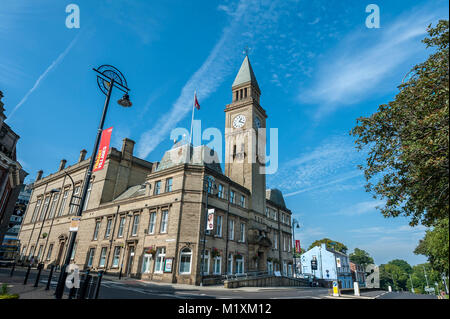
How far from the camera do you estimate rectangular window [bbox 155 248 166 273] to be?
2708 centimetres

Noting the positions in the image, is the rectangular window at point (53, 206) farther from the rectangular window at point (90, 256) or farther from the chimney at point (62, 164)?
the rectangular window at point (90, 256)

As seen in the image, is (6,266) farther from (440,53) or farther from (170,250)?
(440,53)

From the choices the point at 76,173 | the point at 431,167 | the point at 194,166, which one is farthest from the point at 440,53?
the point at 76,173

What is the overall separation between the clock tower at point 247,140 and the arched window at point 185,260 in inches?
514

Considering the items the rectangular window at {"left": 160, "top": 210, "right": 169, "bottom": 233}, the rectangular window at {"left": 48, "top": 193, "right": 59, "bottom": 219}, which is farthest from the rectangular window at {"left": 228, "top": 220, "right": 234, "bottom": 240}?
the rectangular window at {"left": 48, "top": 193, "right": 59, "bottom": 219}

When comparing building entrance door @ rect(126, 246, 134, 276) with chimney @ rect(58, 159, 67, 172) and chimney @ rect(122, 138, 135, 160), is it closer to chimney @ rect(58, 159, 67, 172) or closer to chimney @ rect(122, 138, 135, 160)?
chimney @ rect(122, 138, 135, 160)

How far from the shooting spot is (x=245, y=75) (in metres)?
46.2

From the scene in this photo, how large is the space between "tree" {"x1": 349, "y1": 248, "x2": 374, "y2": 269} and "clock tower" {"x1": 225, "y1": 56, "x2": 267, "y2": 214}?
273 feet

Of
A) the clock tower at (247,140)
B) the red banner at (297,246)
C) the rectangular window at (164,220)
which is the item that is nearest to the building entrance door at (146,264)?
the rectangular window at (164,220)

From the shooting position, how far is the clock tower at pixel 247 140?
38.9 meters

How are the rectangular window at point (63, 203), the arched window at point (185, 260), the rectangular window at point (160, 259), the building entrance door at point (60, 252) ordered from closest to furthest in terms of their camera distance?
the arched window at point (185, 260) < the rectangular window at point (160, 259) < the building entrance door at point (60, 252) < the rectangular window at point (63, 203)

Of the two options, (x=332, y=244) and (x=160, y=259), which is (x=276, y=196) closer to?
(x=160, y=259)
